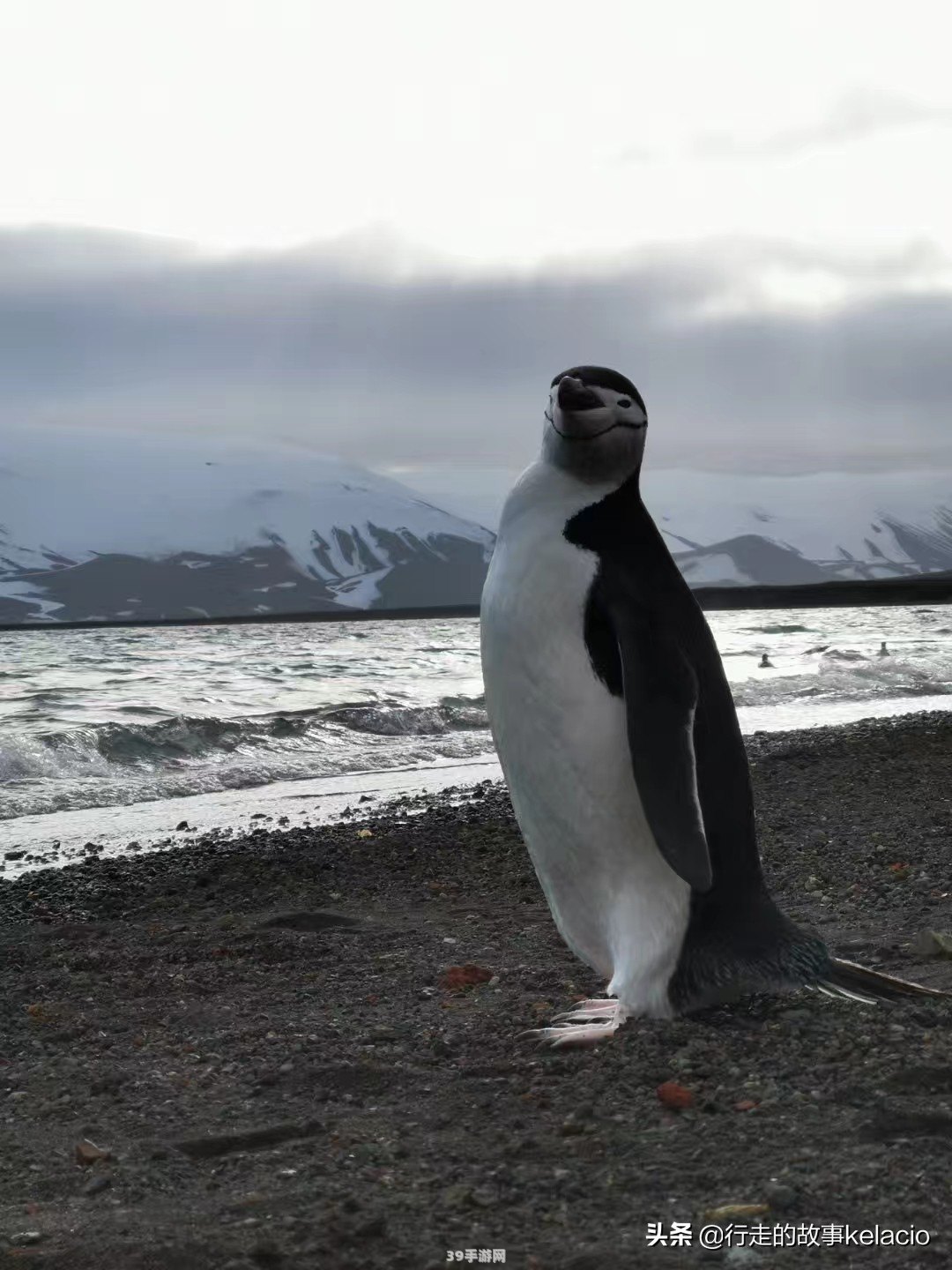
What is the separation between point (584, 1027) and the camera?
322cm

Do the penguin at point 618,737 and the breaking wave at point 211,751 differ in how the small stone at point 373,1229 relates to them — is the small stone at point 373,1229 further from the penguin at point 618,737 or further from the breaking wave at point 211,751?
the breaking wave at point 211,751

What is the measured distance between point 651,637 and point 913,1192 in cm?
142

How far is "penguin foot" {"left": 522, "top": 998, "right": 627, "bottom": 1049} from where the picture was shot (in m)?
3.18

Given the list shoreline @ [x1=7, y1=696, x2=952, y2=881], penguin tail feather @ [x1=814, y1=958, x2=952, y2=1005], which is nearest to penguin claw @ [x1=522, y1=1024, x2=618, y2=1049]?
penguin tail feather @ [x1=814, y1=958, x2=952, y2=1005]

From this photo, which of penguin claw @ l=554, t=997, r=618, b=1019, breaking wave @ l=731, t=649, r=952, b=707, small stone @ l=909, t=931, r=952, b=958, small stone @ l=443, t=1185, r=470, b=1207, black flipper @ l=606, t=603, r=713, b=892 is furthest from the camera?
breaking wave @ l=731, t=649, r=952, b=707

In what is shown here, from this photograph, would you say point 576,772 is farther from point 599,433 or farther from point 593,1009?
point 599,433

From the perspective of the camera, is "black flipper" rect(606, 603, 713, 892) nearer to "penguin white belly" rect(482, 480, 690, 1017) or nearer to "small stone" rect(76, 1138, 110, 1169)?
"penguin white belly" rect(482, 480, 690, 1017)

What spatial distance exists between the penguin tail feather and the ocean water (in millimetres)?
6353

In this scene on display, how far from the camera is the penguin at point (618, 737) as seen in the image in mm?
3238

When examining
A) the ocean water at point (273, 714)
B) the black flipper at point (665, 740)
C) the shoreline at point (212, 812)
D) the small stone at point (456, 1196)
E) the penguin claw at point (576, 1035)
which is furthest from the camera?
the ocean water at point (273, 714)

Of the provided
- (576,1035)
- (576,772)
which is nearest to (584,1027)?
(576,1035)

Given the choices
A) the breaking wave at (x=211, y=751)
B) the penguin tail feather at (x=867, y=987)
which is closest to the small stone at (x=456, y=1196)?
the penguin tail feather at (x=867, y=987)

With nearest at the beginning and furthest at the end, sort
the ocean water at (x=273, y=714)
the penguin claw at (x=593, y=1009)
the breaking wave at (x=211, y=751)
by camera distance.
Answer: the penguin claw at (x=593, y=1009)
the breaking wave at (x=211, y=751)
the ocean water at (x=273, y=714)

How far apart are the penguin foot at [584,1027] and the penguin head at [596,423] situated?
55.6 inches
